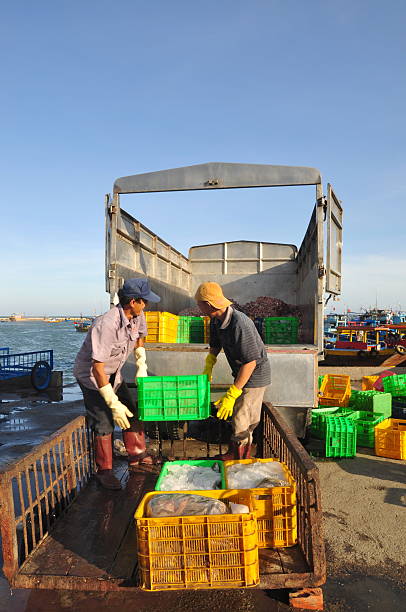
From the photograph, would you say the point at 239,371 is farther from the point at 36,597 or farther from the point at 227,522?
the point at 36,597

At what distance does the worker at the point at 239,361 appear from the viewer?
12.8 ft

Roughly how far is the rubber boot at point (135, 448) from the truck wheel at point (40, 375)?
10425mm

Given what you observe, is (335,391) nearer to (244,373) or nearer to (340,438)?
(340,438)

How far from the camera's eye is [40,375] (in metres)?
14.2

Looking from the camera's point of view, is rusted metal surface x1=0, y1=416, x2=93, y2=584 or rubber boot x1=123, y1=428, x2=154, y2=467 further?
rubber boot x1=123, y1=428, x2=154, y2=467

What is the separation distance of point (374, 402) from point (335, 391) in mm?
1142

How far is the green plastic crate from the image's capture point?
6.01 meters

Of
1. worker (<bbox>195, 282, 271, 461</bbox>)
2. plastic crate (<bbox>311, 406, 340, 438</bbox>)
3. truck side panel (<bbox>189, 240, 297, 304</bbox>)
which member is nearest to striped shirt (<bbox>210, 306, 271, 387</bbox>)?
worker (<bbox>195, 282, 271, 461</bbox>)

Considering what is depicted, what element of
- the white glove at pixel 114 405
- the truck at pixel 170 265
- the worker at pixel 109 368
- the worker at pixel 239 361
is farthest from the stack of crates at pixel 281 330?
the white glove at pixel 114 405

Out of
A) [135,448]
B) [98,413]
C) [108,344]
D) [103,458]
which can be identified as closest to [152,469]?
[135,448]

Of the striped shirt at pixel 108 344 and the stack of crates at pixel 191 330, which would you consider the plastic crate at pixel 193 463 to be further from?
the stack of crates at pixel 191 330

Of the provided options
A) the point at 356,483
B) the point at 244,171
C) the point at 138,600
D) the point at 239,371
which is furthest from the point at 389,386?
the point at 138,600

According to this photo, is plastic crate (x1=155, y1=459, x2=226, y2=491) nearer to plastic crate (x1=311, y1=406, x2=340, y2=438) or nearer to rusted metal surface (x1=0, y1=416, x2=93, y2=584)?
rusted metal surface (x1=0, y1=416, x2=93, y2=584)

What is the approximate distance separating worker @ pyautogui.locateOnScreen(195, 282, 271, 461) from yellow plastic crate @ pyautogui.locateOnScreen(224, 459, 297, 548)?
1.12 meters
